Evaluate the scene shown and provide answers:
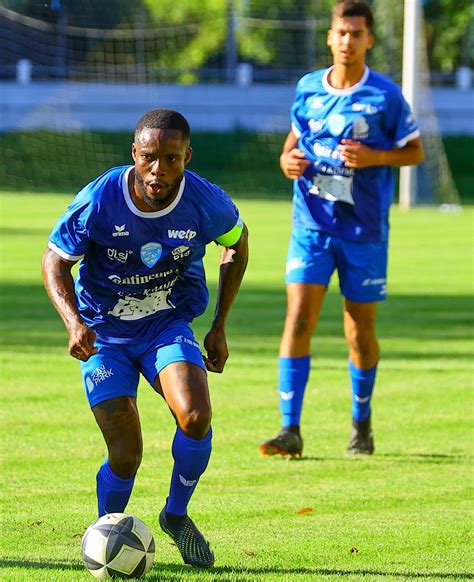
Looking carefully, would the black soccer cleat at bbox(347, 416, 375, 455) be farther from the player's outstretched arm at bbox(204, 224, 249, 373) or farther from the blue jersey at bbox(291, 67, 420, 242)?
the player's outstretched arm at bbox(204, 224, 249, 373)

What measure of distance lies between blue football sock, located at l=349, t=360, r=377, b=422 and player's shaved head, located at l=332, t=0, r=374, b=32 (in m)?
2.11

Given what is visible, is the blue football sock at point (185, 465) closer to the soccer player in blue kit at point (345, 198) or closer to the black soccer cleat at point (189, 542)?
the black soccer cleat at point (189, 542)

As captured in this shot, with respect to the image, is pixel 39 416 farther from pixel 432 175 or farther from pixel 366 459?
pixel 432 175

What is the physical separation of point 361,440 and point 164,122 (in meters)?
3.26

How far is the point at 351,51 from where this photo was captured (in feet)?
25.3

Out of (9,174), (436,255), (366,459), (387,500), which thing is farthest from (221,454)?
(9,174)

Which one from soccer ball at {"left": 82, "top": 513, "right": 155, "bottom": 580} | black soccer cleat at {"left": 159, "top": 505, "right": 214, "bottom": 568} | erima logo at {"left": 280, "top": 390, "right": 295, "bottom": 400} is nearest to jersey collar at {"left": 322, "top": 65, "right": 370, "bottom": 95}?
erima logo at {"left": 280, "top": 390, "right": 295, "bottom": 400}

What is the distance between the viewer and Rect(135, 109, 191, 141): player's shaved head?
518 centimetres

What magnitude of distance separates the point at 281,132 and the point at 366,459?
32820 mm

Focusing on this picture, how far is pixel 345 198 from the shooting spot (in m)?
7.80

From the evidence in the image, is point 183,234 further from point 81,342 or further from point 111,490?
point 111,490

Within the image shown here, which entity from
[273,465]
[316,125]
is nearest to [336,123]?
[316,125]

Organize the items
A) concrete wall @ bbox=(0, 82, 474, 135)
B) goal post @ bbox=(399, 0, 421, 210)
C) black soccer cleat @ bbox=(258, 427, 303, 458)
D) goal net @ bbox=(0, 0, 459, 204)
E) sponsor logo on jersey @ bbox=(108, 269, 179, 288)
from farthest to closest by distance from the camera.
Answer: concrete wall @ bbox=(0, 82, 474, 135)
goal net @ bbox=(0, 0, 459, 204)
goal post @ bbox=(399, 0, 421, 210)
black soccer cleat @ bbox=(258, 427, 303, 458)
sponsor logo on jersey @ bbox=(108, 269, 179, 288)

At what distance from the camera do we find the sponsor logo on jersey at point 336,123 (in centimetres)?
781
